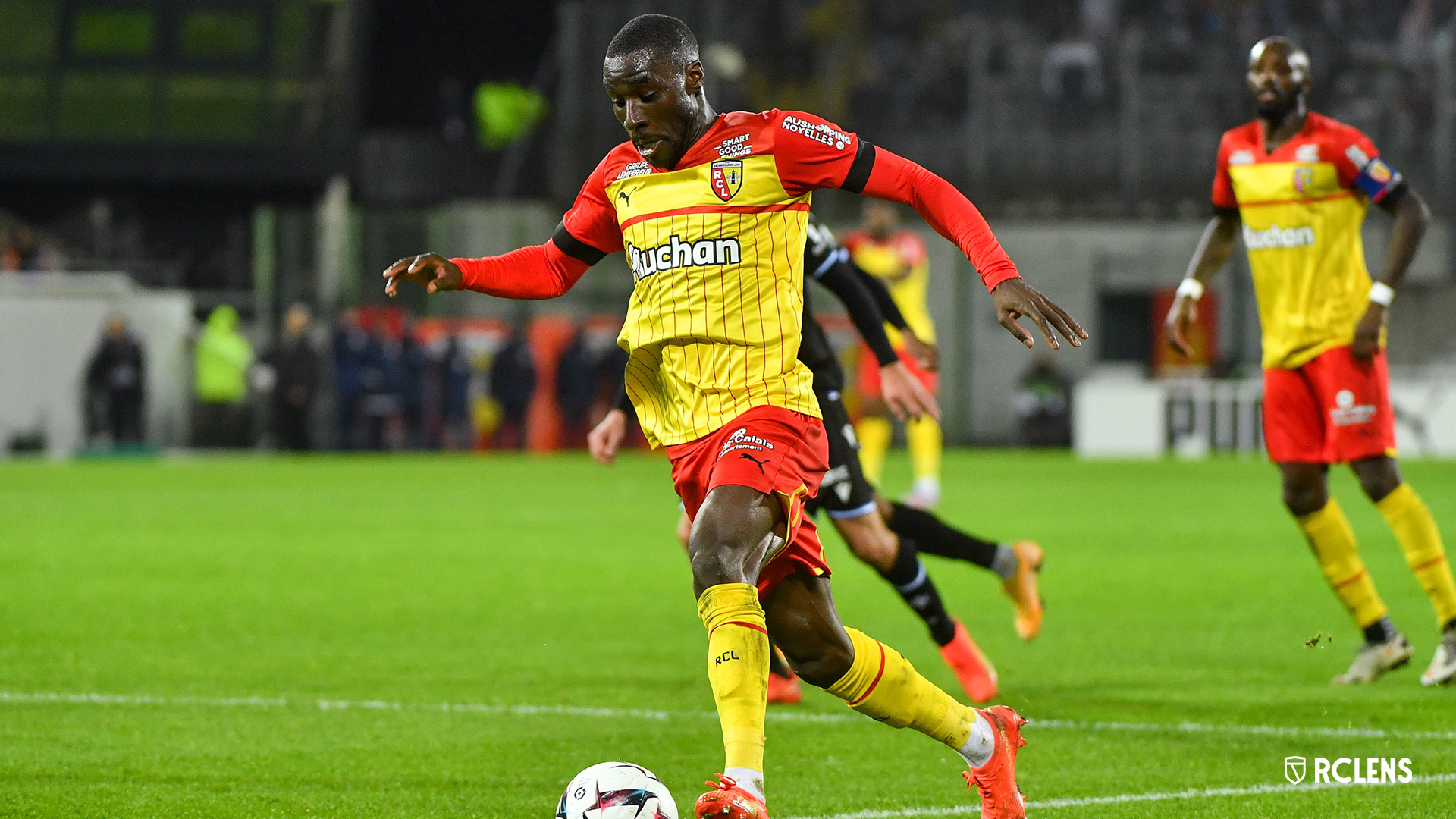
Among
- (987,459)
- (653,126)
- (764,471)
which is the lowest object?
(987,459)

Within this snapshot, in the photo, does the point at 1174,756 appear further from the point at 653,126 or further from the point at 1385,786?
the point at 653,126

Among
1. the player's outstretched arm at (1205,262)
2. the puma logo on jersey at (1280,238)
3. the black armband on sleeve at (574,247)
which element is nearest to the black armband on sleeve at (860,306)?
the player's outstretched arm at (1205,262)

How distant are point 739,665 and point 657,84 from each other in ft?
4.68

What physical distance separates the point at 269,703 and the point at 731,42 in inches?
1055

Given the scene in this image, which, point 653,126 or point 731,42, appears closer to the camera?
point 653,126

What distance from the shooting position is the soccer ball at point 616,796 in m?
4.15

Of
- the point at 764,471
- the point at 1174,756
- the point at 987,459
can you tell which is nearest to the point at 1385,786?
the point at 1174,756

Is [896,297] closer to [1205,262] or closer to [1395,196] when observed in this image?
[1205,262]

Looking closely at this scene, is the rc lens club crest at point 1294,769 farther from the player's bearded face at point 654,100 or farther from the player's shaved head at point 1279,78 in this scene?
the player's shaved head at point 1279,78

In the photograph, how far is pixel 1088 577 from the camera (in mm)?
10977

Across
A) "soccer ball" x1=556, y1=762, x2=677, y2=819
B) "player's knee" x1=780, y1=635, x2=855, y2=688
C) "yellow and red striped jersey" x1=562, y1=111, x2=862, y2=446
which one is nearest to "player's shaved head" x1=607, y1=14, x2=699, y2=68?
"yellow and red striped jersey" x1=562, y1=111, x2=862, y2=446

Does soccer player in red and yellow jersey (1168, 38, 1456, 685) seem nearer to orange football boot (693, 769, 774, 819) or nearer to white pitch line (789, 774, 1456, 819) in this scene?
white pitch line (789, 774, 1456, 819)

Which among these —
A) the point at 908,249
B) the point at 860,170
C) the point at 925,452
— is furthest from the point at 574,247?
the point at 925,452

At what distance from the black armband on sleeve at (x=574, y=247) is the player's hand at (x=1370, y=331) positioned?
3222 millimetres
